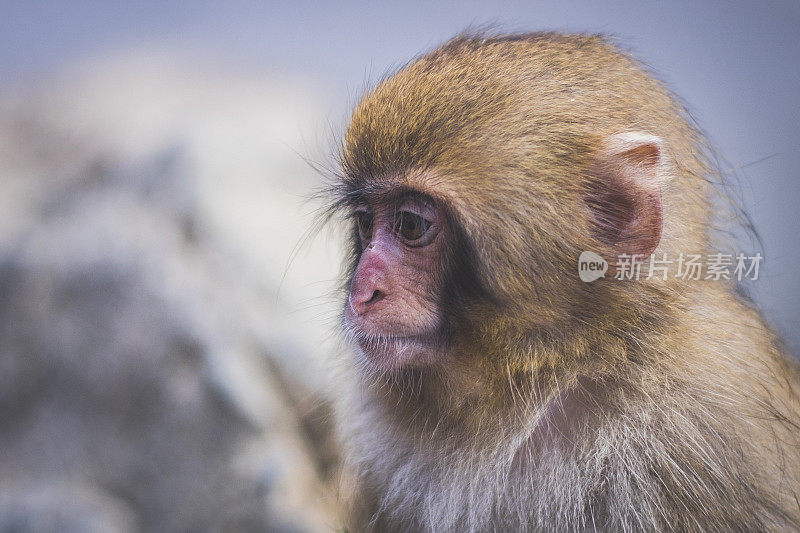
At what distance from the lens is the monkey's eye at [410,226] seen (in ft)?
7.45

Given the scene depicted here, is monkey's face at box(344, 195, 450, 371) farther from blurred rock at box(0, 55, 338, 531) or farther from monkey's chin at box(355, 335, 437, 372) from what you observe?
blurred rock at box(0, 55, 338, 531)

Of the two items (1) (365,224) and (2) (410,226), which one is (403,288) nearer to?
(2) (410,226)

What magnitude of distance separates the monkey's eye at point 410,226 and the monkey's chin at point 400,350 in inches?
12.5

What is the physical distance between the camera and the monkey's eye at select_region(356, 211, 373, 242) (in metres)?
2.59

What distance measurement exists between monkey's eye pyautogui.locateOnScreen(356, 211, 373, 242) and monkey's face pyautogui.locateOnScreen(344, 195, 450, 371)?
263 mm

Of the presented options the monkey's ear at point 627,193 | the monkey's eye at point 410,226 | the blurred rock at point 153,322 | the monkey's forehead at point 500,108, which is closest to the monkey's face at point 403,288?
the monkey's eye at point 410,226

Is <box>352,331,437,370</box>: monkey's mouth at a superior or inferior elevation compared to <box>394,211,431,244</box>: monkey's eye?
inferior

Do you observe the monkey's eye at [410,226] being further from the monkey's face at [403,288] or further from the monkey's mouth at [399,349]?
the monkey's mouth at [399,349]

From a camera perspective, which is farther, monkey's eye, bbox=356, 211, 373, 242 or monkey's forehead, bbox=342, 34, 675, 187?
monkey's eye, bbox=356, 211, 373, 242

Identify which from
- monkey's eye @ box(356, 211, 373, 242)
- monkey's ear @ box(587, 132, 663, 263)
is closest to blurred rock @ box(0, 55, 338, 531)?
monkey's eye @ box(356, 211, 373, 242)

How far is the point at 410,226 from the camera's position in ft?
7.57

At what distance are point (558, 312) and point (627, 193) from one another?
409 mm

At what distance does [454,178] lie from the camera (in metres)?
2.14

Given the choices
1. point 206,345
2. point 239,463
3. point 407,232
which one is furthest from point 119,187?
point 407,232
